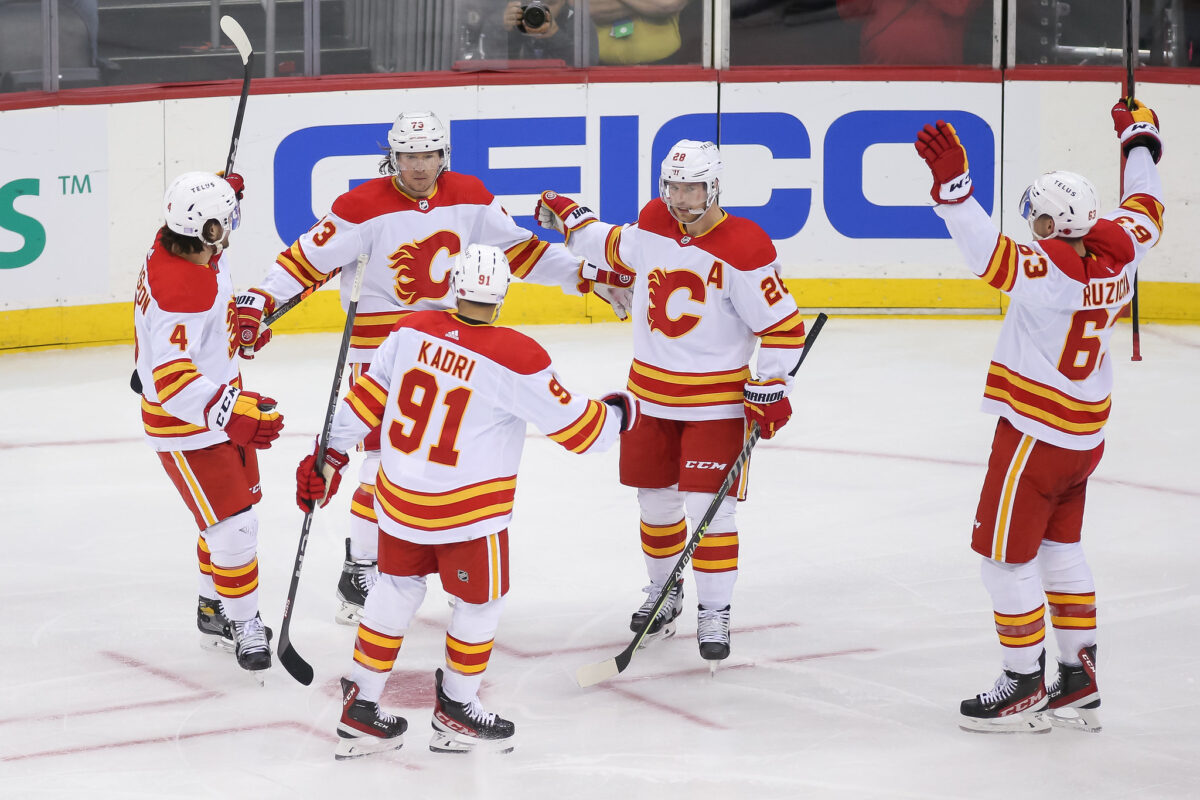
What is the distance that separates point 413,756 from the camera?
367 cm

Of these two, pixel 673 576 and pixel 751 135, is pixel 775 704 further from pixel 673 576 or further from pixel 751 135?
pixel 751 135

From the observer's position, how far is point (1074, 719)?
12.7 ft

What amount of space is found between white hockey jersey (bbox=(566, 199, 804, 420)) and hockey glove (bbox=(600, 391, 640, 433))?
0.57 meters

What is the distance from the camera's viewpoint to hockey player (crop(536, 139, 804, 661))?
4215mm

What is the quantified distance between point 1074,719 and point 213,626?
90.8 inches

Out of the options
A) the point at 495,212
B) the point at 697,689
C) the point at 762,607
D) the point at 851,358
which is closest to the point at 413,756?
the point at 697,689

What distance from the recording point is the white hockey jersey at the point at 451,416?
3518mm

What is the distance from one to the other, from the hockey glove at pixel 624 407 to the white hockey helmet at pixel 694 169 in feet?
2.29

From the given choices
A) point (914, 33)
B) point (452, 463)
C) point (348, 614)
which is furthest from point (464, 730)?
point (914, 33)

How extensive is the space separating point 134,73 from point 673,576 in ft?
18.4

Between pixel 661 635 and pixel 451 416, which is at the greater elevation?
pixel 451 416

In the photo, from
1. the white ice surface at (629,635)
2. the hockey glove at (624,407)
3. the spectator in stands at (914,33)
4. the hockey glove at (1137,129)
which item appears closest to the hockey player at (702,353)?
the white ice surface at (629,635)

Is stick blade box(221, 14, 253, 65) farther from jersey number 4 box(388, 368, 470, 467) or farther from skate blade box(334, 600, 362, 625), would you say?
jersey number 4 box(388, 368, 470, 467)

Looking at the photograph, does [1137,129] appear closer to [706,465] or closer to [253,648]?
[706,465]
